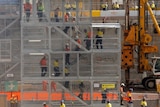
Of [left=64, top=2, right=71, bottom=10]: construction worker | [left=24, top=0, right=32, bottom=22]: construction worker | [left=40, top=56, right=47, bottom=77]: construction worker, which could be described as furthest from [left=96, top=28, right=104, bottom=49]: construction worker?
[left=24, top=0, right=32, bottom=22]: construction worker

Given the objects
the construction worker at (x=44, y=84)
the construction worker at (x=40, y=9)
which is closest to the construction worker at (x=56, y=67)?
the construction worker at (x=44, y=84)

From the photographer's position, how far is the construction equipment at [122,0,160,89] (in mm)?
26234

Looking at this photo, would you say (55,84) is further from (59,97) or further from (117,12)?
(117,12)

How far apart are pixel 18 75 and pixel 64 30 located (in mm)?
4122

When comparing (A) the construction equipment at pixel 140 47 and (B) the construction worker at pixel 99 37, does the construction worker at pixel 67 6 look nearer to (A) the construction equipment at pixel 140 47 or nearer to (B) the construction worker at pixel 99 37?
(B) the construction worker at pixel 99 37

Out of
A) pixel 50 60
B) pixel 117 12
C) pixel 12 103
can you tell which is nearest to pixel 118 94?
pixel 50 60

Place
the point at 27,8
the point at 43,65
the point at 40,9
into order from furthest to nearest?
the point at 27,8, the point at 40,9, the point at 43,65

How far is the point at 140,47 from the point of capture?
1051 inches

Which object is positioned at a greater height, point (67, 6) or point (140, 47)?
point (67, 6)

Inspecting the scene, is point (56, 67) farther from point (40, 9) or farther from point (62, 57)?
point (40, 9)

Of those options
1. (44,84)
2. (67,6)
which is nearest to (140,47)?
(67,6)

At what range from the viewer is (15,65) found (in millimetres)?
20703

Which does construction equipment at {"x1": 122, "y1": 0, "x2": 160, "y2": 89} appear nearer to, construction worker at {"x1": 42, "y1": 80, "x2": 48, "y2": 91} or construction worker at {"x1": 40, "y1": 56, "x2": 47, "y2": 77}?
construction worker at {"x1": 42, "y1": 80, "x2": 48, "y2": 91}

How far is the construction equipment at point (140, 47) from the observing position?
26234mm
